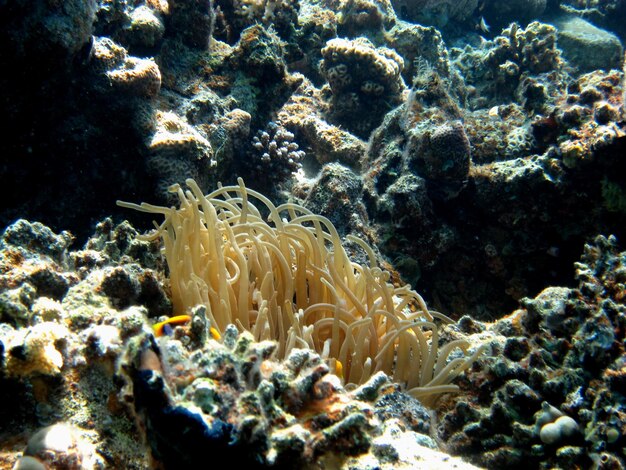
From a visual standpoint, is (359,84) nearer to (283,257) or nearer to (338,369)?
(283,257)

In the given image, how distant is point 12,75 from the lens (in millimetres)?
2645

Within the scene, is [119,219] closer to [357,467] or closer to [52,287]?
[52,287]

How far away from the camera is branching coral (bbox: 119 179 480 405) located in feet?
6.75

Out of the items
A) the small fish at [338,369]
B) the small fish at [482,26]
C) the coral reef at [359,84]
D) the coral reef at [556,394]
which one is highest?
the small fish at [482,26]

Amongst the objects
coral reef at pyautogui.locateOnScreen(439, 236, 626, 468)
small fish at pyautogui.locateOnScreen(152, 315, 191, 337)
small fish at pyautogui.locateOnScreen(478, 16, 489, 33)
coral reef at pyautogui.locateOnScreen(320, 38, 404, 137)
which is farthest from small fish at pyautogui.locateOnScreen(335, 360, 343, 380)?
small fish at pyautogui.locateOnScreen(478, 16, 489, 33)

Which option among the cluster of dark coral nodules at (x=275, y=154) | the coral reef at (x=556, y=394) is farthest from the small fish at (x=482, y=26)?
the coral reef at (x=556, y=394)

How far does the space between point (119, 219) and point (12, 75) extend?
112 centimetres

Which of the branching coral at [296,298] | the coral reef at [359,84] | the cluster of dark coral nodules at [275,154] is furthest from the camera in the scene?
the coral reef at [359,84]

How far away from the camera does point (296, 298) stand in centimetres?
245

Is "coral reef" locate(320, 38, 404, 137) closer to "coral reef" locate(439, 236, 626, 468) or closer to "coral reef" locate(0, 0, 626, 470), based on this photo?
"coral reef" locate(0, 0, 626, 470)

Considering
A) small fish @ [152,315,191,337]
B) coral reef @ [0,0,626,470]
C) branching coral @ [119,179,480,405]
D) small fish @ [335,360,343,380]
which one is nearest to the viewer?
coral reef @ [0,0,626,470]

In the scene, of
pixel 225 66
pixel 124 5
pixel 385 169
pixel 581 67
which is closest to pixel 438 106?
pixel 385 169

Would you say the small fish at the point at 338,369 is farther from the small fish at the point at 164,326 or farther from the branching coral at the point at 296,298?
the small fish at the point at 164,326

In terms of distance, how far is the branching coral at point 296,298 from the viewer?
6.75ft
